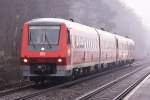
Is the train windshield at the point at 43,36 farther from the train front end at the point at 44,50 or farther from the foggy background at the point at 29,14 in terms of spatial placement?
Result: the foggy background at the point at 29,14

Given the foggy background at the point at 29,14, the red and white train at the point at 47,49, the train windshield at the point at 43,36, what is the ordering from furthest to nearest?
the foggy background at the point at 29,14 → the train windshield at the point at 43,36 → the red and white train at the point at 47,49

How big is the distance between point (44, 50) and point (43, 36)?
0.66 metres

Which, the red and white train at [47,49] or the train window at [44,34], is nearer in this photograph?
the red and white train at [47,49]

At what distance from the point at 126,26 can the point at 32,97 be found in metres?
118

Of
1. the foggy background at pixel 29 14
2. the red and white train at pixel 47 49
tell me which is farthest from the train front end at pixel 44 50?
the foggy background at pixel 29 14

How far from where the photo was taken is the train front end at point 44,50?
23453mm

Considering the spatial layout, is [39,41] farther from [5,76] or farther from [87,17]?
[87,17]

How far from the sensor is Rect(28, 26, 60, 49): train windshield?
939 inches

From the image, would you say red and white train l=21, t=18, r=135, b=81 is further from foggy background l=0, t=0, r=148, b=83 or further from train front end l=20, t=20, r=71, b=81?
foggy background l=0, t=0, r=148, b=83

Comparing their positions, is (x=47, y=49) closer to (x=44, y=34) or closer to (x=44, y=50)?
(x=44, y=50)

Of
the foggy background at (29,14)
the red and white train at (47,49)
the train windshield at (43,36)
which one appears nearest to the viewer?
the red and white train at (47,49)

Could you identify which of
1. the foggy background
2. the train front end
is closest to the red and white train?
the train front end

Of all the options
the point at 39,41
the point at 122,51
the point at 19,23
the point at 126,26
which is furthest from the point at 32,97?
the point at 126,26

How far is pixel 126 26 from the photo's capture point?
5340 inches
